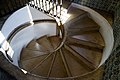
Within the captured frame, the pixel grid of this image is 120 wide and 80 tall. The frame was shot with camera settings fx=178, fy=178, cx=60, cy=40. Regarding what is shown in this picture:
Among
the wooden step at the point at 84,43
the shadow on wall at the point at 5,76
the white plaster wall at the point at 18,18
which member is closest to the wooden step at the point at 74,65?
the wooden step at the point at 84,43

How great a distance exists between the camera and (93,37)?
19.0 feet

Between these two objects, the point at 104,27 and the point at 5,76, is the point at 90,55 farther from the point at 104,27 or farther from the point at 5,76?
the point at 5,76

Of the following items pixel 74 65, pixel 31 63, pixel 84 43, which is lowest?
pixel 31 63

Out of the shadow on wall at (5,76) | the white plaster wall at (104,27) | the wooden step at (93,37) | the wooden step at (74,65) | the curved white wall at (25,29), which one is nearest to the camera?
the shadow on wall at (5,76)

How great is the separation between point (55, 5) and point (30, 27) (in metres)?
1.66

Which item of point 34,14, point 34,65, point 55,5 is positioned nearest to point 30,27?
point 34,14

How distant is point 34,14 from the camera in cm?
697

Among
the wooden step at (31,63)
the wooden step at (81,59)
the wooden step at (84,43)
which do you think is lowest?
the wooden step at (31,63)

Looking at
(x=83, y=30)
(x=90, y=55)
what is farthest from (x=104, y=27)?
(x=90, y=55)

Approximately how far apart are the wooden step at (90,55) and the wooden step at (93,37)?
34 cm

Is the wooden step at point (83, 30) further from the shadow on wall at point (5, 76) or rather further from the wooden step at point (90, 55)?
the shadow on wall at point (5, 76)

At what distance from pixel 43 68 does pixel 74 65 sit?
3.11 ft

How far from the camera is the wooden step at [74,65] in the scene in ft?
16.6

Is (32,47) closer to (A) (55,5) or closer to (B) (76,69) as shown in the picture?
(A) (55,5)
